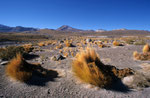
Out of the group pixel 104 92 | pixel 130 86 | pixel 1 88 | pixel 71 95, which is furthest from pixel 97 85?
pixel 1 88

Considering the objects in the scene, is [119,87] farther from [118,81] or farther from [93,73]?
[93,73]

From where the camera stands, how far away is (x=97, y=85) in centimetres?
328

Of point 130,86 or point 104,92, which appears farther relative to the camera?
point 130,86

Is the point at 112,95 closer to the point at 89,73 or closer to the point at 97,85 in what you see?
the point at 97,85

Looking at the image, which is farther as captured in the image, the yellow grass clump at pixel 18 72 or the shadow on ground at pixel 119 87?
the yellow grass clump at pixel 18 72

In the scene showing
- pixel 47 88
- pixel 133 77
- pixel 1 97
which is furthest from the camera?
pixel 133 77

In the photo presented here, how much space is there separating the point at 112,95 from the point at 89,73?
3.09 ft

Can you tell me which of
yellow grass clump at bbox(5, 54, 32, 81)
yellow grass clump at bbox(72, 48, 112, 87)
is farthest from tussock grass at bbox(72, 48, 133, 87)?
yellow grass clump at bbox(5, 54, 32, 81)

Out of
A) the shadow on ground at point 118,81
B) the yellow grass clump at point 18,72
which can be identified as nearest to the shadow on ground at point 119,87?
the shadow on ground at point 118,81

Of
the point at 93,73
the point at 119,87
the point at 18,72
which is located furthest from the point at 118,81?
the point at 18,72

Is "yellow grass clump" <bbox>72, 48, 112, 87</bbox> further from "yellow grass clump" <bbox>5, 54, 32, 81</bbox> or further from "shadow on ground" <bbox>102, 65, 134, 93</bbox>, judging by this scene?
"yellow grass clump" <bbox>5, 54, 32, 81</bbox>

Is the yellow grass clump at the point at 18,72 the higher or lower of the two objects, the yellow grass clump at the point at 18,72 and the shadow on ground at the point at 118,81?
the higher

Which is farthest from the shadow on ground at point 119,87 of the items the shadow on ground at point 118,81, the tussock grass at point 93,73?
the tussock grass at point 93,73

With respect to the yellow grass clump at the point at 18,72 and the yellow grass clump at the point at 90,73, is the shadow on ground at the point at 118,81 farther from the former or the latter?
the yellow grass clump at the point at 18,72
